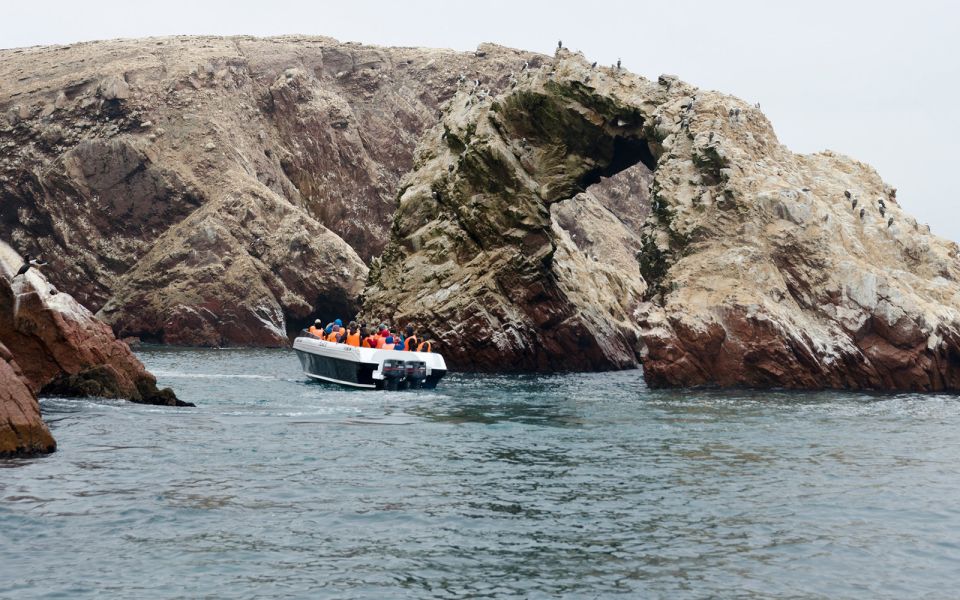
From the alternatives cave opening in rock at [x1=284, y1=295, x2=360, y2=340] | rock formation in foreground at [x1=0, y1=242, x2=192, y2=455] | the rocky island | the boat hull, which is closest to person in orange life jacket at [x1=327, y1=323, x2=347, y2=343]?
the boat hull

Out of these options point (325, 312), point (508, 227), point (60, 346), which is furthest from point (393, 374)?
point (325, 312)

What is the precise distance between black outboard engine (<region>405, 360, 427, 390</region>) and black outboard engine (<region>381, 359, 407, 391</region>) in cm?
22

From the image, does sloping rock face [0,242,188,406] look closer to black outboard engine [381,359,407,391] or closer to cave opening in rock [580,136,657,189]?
black outboard engine [381,359,407,391]

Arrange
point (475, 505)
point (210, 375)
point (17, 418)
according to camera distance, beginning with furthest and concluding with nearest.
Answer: point (210, 375)
point (17, 418)
point (475, 505)

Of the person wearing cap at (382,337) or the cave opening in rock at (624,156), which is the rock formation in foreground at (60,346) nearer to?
the person wearing cap at (382,337)

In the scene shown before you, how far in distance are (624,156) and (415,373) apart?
24.7 metres

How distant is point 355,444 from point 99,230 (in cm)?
6582

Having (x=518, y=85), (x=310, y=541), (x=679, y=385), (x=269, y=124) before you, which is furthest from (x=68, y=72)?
(x=310, y=541)

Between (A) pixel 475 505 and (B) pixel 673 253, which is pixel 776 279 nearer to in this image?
(B) pixel 673 253

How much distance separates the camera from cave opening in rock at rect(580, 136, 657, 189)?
60.0 meters

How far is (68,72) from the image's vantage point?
339 ft

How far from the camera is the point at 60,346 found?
3173 centimetres

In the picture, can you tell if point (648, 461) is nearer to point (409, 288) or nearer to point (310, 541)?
point (310, 541)

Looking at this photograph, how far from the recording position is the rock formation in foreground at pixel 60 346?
2997 cm
